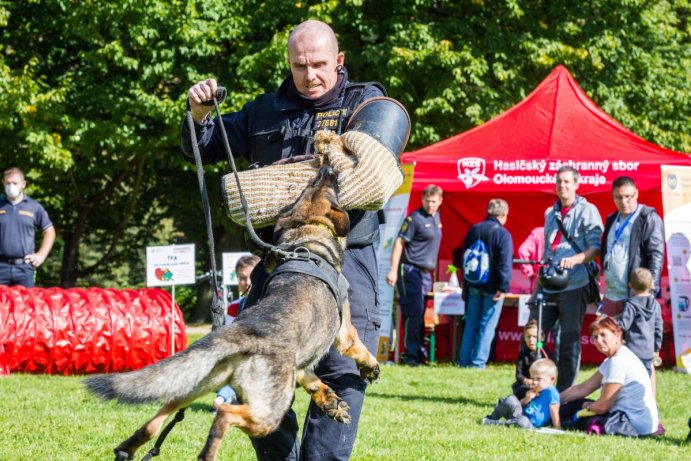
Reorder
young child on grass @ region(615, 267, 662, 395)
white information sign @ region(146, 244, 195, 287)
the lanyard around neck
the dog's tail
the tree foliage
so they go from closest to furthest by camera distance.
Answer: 1. the dog's tail
2. young child on grass @ region(615, 267, 662, 395)
3. the lanyard around neck
4. white information sign @ region(146, 244, 195, 287)
5. the tree foliage

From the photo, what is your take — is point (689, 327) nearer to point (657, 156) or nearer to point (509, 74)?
point (657, 156)

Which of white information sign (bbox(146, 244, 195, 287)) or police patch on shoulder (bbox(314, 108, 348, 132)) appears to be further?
white information sign (bbox(146, 244, 195, 287))

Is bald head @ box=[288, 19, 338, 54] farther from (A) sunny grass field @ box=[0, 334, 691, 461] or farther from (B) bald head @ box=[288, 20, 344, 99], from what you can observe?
(A) sunny grass field @ box=[0, 334, 691, 461]

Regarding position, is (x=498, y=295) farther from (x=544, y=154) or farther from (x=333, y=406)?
(x=333, y=406)

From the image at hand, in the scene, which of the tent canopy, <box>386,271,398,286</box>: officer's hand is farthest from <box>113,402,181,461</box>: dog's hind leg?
the tent canopy

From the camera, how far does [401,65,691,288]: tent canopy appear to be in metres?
12.9

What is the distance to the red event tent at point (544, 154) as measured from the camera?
42.3 ft

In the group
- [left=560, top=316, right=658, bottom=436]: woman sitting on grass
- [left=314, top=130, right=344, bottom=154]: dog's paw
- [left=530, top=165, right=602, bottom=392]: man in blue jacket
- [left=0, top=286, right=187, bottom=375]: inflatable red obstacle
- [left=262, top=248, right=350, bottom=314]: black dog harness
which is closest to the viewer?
[left=262, top=248, right=350, bottom=314]: black dog harness

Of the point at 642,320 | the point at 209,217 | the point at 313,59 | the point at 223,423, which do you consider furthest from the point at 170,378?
the point at 642,320

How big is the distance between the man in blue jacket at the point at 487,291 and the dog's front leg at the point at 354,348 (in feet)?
28.4

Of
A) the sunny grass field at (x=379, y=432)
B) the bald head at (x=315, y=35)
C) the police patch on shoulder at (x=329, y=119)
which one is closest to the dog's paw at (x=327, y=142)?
the police patch on shoulder at (x=329, y=119)

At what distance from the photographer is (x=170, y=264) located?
509 inches

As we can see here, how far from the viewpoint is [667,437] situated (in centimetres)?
754

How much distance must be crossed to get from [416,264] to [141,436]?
1016cm
